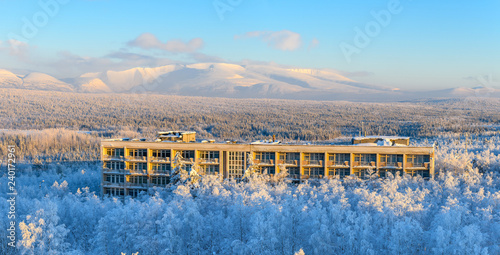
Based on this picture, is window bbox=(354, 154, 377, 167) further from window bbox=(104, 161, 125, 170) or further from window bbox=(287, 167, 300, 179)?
window bbox=(104, 161, 125, 170)

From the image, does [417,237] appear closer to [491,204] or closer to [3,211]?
[491,204]

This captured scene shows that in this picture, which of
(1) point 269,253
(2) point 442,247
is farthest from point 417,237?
(1) point 269,253

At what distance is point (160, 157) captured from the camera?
7712 centimetres

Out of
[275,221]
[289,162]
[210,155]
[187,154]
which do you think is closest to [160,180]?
[187,154]

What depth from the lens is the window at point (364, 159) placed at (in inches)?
2921

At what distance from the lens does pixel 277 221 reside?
5431cm

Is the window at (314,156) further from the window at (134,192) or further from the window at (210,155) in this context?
the window at (134,192)

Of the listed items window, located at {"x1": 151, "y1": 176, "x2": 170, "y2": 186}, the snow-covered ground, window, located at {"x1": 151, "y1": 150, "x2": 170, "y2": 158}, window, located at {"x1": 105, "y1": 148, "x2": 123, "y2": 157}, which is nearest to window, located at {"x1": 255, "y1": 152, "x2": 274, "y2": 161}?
the snow-covered ground

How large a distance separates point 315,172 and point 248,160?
1131 centimetres

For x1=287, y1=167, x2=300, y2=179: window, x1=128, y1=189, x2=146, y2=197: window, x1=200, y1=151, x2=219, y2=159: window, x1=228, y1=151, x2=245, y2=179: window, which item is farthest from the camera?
x1=128, y1=189, x2=146, y2=197: window

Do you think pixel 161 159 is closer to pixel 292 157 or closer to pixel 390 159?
pixel 292 157

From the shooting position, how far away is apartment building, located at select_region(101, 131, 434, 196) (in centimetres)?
7388

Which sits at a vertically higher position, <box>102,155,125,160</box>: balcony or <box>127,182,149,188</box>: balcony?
<box>102,155,125,160</box>: balcony

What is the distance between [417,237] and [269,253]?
16.0 metres
